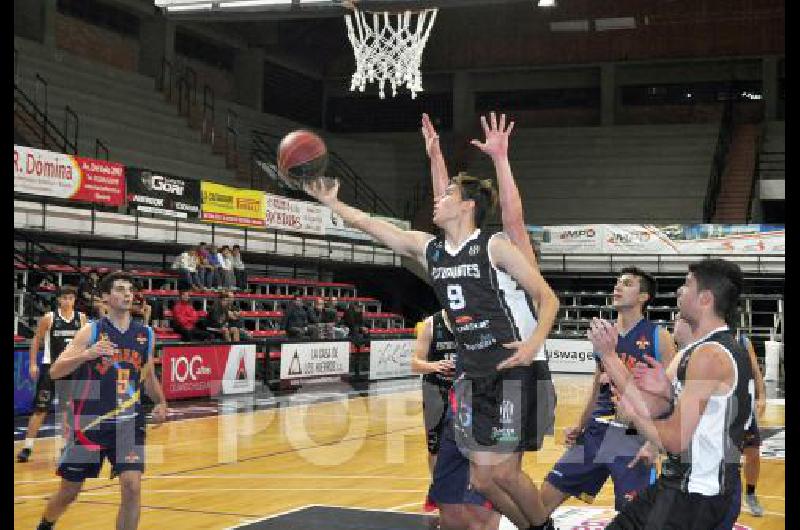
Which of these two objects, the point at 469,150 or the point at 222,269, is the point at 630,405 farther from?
the point at 469,150

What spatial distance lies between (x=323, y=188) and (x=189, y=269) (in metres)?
16.3

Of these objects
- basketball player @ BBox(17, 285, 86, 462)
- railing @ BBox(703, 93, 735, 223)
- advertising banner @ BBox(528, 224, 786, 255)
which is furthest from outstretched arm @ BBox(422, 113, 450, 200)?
railing @ BBox(703, 93, 735, 223)

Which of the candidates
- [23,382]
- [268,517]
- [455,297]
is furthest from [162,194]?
[455,297]

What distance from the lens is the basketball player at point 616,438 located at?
21.8ft

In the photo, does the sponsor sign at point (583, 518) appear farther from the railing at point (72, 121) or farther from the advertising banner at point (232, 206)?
the railing at point (72, 121)

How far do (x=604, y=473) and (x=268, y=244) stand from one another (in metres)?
20.0

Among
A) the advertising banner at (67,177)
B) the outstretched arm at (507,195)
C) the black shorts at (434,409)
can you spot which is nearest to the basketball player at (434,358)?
the black shorts at (434,409)

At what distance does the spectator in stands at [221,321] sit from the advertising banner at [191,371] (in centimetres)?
119

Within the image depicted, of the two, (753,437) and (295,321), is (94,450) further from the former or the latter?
(295,321)

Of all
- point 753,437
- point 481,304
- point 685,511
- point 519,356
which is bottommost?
point 753,437

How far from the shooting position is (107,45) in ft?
94.9

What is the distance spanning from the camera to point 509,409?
226 inches

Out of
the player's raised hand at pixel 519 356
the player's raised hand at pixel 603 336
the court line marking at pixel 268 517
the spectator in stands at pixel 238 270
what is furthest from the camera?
the spectator in stands at pixel 238 270

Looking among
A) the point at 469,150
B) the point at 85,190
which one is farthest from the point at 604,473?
the point at 469,150
